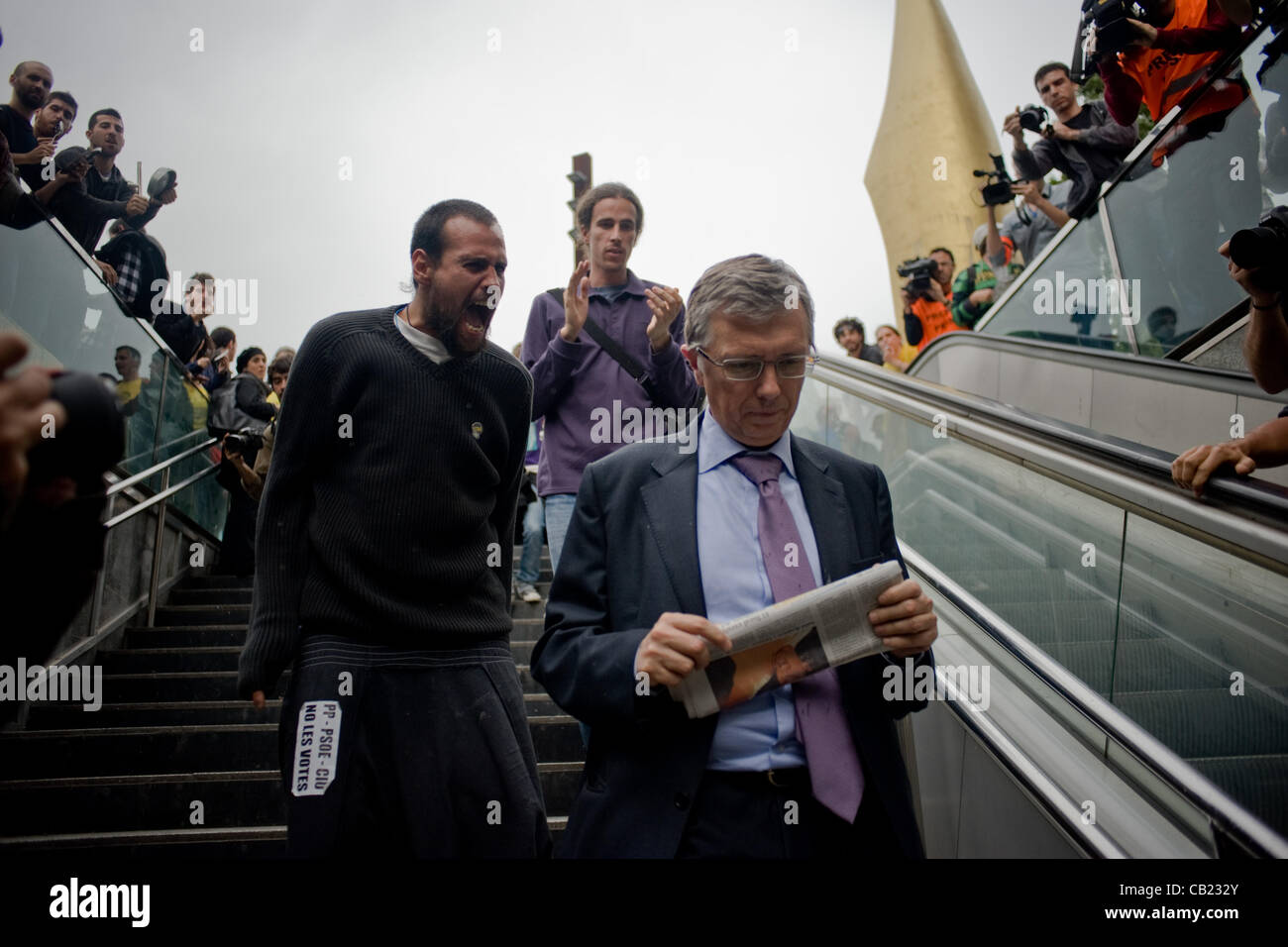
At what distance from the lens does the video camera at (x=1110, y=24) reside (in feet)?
13.3

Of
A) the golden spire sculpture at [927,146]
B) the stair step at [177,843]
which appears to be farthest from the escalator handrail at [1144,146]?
the golden spire sculpture at [927,146]

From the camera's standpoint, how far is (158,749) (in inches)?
153

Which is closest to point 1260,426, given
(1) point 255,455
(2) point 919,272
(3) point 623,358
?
(3) point 623,358

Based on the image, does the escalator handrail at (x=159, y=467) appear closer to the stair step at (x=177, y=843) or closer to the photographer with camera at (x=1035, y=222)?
the stair step at (x=177, y=843)

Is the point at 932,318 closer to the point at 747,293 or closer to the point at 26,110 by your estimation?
the point at 26,110

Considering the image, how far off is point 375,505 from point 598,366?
5.41 feet

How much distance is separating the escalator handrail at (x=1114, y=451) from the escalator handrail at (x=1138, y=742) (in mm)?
569

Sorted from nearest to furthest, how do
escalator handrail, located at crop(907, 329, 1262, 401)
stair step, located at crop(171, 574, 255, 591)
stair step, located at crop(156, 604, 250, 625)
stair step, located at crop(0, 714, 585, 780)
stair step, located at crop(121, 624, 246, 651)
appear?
stair step, located at crop(0, 714, 585, 780) → escalator handrail, located at crop(907, 329, 1262, 401) → stair step, located at crop(121, 624, 246, 651) → stair step, located at crop(156, 604, 250, 625) → stair step, located at crop(171, 574, 255, 591)

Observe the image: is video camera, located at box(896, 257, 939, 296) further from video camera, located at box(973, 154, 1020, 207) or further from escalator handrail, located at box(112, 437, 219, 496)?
escalator handrail, located at box(112, 437, 219, 496)

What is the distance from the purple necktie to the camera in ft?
4.92

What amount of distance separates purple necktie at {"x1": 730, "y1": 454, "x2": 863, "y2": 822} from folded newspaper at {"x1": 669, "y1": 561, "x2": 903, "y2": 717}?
113 mm

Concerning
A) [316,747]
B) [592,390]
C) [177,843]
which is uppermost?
[592,390]

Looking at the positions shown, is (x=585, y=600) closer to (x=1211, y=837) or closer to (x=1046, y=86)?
(x=1211, y=837)

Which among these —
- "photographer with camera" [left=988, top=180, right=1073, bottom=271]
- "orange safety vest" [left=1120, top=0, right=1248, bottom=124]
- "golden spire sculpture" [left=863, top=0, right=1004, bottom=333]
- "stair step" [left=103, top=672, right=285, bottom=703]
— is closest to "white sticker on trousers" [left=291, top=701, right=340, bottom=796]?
"stair step" [left=103, top=672, right=285, bottom=703]
